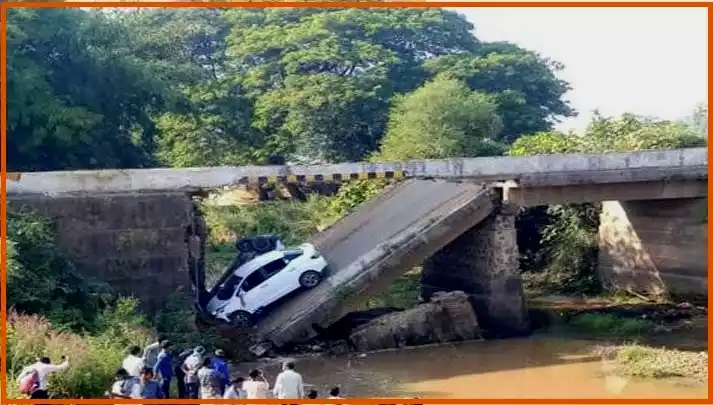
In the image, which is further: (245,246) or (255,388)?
(245,246)

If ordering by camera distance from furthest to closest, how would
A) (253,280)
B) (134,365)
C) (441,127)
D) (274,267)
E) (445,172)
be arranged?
1. (441,127)
2. (445,172)
3. (274,267)
4. (253,280)
5. (134,365)

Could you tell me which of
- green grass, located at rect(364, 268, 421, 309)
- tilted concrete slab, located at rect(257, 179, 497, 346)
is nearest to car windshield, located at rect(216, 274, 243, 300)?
tilted concrete slab, located at rect(257, 179, 497, 346)

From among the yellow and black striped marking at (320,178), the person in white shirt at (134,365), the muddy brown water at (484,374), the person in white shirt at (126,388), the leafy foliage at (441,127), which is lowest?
the muddy brown water at (484,374)

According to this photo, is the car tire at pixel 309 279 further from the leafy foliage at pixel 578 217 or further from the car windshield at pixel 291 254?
the leafy foliage at pixel 578 217

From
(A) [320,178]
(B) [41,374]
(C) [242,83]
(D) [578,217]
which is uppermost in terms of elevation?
(C) [242,83]

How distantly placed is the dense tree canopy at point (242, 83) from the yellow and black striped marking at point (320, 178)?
6.83 metres

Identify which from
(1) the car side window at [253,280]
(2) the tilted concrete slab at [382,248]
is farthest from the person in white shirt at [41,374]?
(1) the car side window at [253,280]

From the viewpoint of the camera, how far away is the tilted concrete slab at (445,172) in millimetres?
18250

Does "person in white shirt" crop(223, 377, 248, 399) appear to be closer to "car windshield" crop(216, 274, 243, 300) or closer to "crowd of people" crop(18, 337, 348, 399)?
"crowd of people" crop(18, 337, 348, 399)

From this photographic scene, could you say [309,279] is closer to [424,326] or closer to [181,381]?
[424,326]

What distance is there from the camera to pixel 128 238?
18.3 metres

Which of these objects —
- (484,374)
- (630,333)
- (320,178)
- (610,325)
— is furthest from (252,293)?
(630,333)

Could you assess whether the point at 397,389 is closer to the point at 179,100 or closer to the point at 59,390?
the point at 59,390

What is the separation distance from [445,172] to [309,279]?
4.42m
